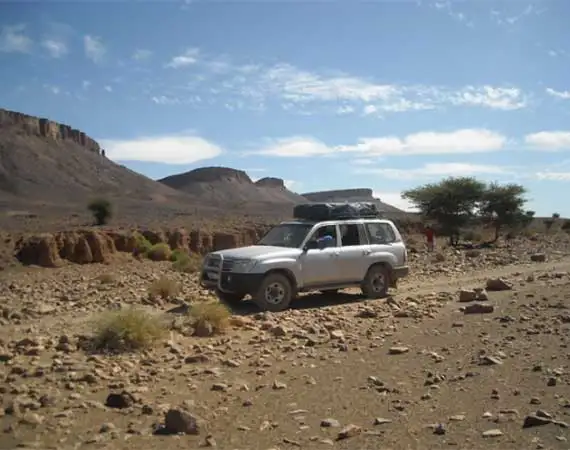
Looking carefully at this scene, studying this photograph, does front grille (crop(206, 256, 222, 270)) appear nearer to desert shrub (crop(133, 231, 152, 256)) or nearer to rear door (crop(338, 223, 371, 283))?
rear door (crop(338, 223, 371, 283))

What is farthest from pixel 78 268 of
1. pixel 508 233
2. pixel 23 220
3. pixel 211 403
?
pixel 508 233

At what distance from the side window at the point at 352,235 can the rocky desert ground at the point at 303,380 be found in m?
1.77

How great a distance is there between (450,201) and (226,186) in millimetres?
93073

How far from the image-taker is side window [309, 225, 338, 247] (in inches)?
511

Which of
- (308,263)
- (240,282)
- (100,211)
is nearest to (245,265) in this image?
(240,282)

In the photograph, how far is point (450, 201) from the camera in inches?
1682

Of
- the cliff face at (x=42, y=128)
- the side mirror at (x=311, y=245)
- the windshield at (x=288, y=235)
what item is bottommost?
the side mirror at (x=311, y=245)

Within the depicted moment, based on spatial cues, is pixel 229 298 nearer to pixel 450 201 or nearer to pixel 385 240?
pixel 385 240

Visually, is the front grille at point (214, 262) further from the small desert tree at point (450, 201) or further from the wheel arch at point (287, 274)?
the small desert tree at point (450, 201)

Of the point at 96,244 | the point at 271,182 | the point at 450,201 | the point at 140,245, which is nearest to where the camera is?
the point at 96,244

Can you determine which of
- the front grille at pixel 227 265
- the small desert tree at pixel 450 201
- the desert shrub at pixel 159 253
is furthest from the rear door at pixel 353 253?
the small desert tree at pixel 450 201

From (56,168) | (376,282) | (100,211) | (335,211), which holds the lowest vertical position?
(376,282)

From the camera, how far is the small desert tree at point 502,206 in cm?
4541

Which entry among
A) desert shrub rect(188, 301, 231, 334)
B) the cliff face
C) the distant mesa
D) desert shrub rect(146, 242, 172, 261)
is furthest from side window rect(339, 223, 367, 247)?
the distant mesa
